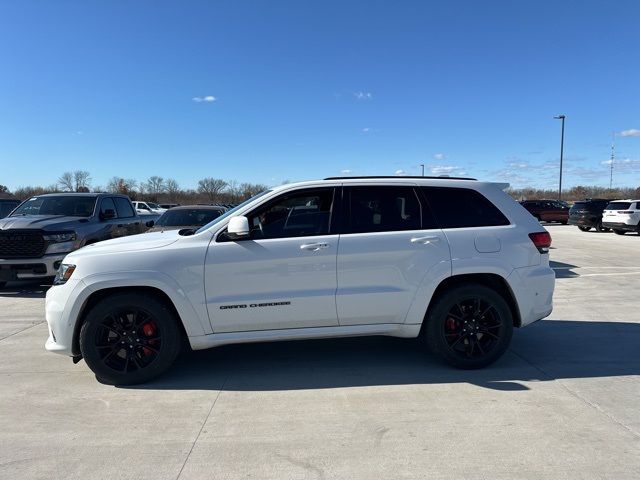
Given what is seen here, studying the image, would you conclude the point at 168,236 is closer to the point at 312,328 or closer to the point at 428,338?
the point at 312,328

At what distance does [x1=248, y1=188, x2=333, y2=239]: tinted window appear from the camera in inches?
181

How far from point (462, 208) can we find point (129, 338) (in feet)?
11.4

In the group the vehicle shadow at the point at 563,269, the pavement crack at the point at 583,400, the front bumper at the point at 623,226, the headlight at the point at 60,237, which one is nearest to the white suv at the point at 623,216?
the front bumper at the point at 623,226

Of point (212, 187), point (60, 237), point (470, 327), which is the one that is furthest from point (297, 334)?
point (212, 187)

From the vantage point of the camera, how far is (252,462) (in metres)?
3.19

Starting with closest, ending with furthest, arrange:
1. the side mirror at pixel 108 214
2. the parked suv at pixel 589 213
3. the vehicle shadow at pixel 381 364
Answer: the vehicle shadow at pixel 381 364
the side mirror at pixel 108 214
the parked suv at pixel 589 213

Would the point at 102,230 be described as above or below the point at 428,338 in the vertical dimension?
above

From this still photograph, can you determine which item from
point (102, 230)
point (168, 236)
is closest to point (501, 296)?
point (168, 236)

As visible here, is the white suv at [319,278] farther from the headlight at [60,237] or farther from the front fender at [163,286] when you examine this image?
the headlight at [60,237]

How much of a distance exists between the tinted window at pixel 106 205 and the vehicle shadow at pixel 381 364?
249 inches

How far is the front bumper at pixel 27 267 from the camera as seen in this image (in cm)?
892

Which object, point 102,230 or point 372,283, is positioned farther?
point 102,230

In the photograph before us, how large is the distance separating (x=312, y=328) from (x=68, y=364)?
2.72m

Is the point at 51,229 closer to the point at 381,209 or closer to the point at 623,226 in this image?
the point at 381,209
